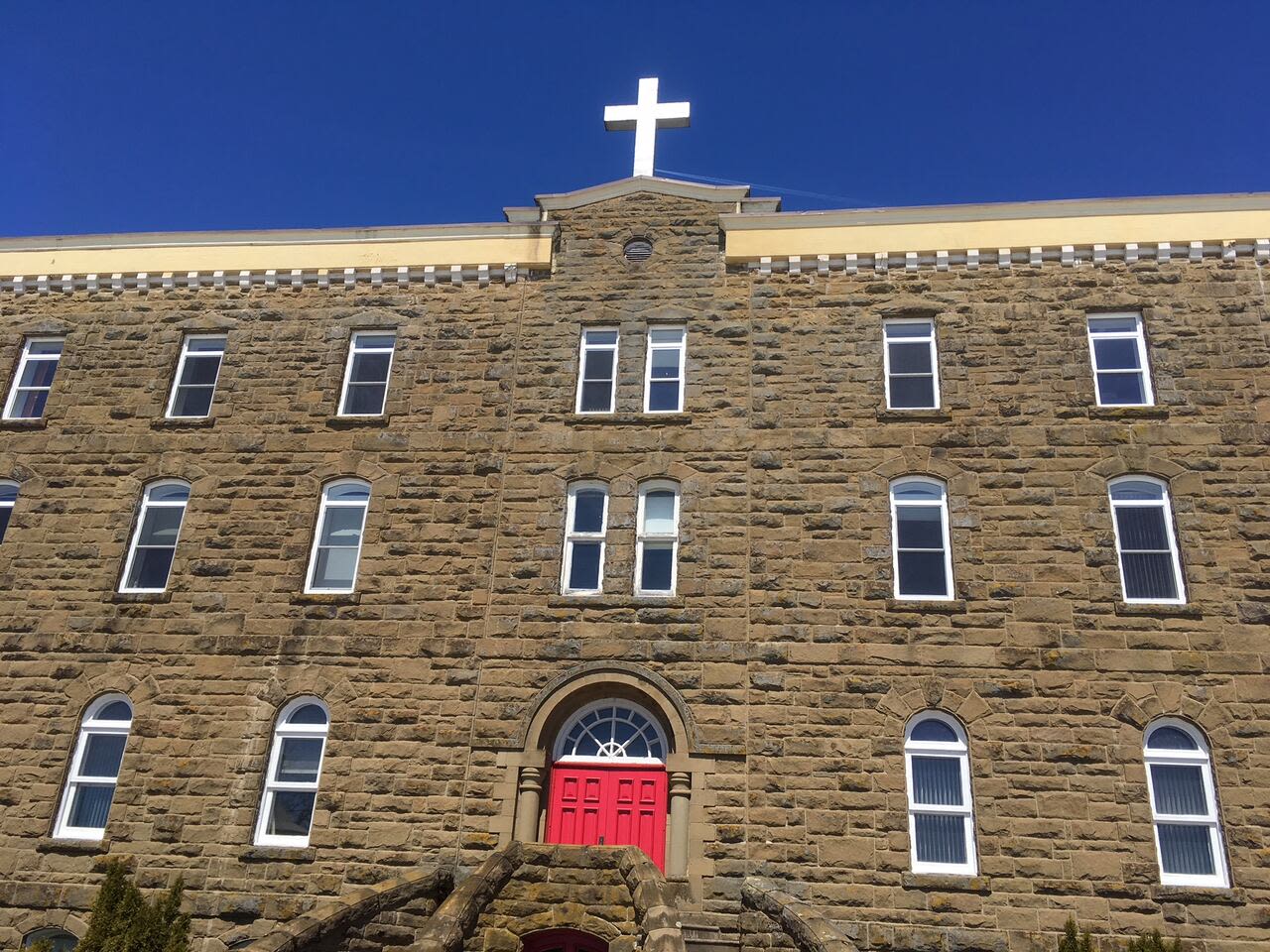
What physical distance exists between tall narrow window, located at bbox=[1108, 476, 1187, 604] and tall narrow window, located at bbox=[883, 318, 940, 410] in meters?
2.85

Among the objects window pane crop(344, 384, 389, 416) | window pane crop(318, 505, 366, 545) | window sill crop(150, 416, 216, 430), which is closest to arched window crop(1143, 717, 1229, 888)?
window pane crop(318, 505, 366, 545)

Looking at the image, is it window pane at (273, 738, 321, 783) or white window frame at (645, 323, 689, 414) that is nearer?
window pane at (273, 738, 321, 783)

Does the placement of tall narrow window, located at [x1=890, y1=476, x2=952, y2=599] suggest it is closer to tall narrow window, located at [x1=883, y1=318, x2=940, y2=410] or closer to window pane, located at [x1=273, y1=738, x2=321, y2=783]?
tall narrow window, located at [x1=883, y1=318, x2=940, y2=410]

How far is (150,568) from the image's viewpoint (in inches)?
655

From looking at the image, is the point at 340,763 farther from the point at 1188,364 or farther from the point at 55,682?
the point at 1188,364

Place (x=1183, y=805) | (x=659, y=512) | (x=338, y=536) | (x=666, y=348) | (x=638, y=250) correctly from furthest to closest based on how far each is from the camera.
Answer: (x=638, y=250) < (x=666, y=348) < (x=338, y=536) < (x=659, y=512) < (x=1183, y=805)

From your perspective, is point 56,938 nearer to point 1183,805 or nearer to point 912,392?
point 912,392

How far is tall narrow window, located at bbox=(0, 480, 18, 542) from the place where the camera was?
56.8 ft

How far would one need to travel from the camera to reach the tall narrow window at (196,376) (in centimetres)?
1777

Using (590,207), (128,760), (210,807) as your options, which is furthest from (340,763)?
(590,207)

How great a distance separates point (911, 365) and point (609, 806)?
767cm

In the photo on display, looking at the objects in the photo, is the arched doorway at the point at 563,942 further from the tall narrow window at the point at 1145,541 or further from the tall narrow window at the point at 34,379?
the tall narrow window at the point at 34,379

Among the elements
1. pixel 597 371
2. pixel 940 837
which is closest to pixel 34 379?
pixel 597 371

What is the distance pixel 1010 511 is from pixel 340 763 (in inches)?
379
